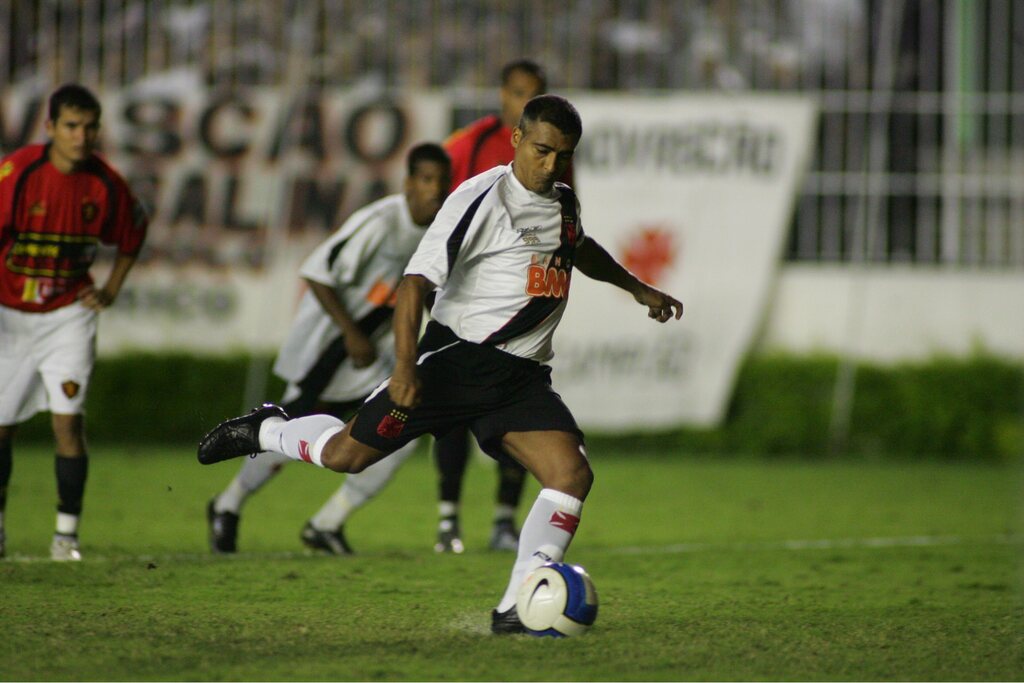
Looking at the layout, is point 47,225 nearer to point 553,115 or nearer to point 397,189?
point 553,115

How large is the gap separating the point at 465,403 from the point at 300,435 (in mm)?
716

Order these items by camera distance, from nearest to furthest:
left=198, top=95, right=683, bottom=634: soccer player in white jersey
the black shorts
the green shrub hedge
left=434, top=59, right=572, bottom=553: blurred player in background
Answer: left=198, top=95, right=683, bottom=634: soccer player in white jersey < the black shorts < left=434, top=59, right=572, bottom=553: blurred player in background < the green shrub hedge

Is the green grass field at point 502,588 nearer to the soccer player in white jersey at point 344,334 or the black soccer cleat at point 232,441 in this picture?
the soccer player in white jersey at point 344,334

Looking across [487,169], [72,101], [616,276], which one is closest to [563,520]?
[616,276]

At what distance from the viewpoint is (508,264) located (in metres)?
5.48

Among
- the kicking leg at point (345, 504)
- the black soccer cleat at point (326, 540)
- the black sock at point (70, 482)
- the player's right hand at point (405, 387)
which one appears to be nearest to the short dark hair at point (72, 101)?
the black sock at point (70, 482)

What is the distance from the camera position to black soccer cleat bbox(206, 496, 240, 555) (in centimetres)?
773

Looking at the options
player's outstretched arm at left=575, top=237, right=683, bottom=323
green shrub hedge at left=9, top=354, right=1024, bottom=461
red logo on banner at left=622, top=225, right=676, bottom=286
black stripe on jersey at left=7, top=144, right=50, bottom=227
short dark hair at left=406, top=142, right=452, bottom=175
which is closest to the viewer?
player's outstretched arm at left=575, top=237, right=683, bottom=323

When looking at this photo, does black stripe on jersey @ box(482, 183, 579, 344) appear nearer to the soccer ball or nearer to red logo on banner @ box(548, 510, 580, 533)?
red logo on banner @ box(548, 510, 580, 533)

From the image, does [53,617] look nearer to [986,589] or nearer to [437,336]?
[437,336]

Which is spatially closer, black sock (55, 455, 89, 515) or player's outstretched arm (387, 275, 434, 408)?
player's outstretched arm (387, 275, 434, 408)

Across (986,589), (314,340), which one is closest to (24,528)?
(314,340)

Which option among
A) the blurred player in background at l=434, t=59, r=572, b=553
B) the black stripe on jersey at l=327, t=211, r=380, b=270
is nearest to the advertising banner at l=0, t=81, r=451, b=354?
the blurred player in background at l=434, t=59, r=572, b=553

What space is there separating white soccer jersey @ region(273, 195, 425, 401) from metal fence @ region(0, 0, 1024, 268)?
22.0 feet
